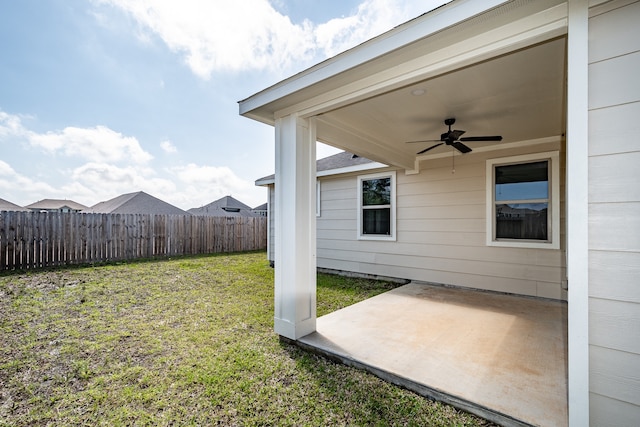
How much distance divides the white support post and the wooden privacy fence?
9.50 m

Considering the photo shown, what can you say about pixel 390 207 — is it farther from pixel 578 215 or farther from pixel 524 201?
pixel 578 215

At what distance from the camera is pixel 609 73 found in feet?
4.23

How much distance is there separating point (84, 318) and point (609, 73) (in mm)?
5211

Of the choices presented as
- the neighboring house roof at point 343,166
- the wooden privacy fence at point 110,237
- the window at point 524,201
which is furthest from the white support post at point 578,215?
the wooden privacy fence at point 110,237

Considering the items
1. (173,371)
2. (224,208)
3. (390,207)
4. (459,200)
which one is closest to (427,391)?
(173,371)

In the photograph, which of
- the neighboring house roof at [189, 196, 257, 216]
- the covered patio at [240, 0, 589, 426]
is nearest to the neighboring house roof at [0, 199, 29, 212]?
the neighboring house roof at [189, 196, 257, 216]

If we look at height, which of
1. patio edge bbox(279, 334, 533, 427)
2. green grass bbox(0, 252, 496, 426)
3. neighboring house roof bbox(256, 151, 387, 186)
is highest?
neighboring house roof bbox(256, 151, 387, 186)

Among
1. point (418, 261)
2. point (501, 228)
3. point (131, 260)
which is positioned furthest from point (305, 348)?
point (131, 260)

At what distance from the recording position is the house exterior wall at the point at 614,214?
1220 mm

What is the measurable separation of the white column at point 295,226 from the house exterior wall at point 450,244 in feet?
10.3

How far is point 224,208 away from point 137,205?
6.07 meters

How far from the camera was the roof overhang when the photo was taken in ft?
5.26

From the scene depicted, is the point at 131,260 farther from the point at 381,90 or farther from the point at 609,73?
the point at 609,73

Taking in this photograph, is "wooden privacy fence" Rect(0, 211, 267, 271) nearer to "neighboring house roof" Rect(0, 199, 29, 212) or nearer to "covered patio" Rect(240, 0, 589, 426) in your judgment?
"covered patio" Rect(240, 0, 589, 426)
